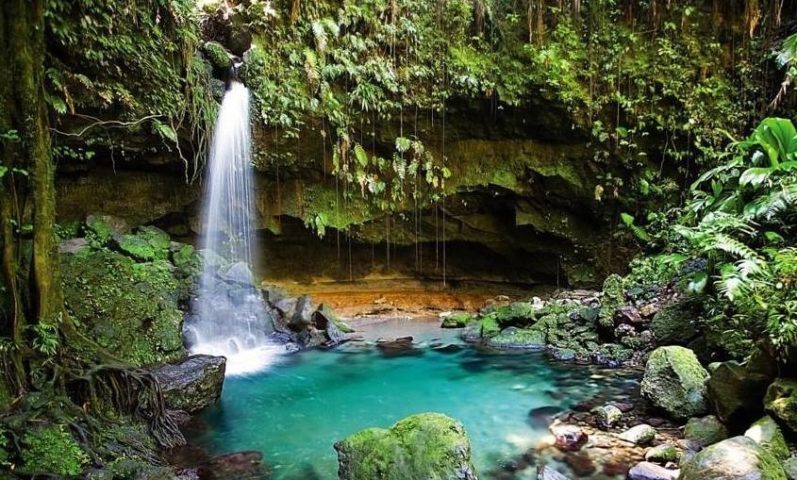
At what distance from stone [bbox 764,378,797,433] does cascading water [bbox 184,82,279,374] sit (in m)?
6.69

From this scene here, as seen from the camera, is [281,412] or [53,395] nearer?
[53,395]

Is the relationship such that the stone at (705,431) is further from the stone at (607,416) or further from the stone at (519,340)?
the stone at (519,340)

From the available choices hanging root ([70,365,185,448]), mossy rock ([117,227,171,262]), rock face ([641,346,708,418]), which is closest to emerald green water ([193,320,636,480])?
hanging root ([70,365,185,448])

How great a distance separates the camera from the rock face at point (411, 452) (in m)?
3.99

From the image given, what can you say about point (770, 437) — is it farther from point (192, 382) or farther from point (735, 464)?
point (192, 382)

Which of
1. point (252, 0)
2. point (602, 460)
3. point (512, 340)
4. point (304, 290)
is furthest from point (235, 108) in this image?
point (602, 460)

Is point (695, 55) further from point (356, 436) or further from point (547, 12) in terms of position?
point (356, 436)

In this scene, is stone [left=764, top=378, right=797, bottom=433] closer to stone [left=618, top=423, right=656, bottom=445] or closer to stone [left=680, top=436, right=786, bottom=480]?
stone [left=680, top=436, right=786, bottom=480]

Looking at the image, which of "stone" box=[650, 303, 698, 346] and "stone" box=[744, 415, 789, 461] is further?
"stone" box=[650, 303, 698, 346]

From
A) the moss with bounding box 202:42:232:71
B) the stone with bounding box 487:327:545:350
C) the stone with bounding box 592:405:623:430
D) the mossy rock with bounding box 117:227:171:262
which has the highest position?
the moss with bounding box 202:42:232:71

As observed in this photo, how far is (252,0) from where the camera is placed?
9781 mm

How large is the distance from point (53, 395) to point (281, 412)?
2558mm

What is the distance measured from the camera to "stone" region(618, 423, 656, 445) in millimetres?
5082

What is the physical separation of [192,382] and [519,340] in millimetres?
5692
